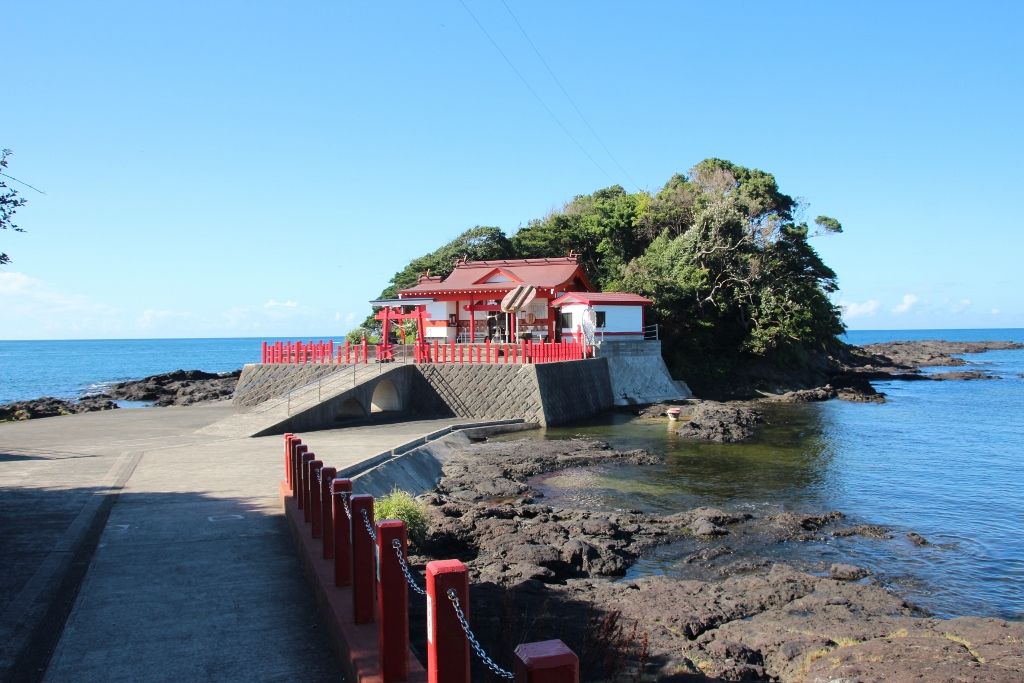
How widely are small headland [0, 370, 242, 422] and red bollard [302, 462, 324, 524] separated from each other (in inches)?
1078

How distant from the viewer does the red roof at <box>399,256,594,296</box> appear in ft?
119

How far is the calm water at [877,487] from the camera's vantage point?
11.8 m

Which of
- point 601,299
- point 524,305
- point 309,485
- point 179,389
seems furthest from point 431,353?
point 179,389

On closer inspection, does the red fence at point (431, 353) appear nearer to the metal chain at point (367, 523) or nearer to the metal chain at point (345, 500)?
the metal chain at point (345, 500)

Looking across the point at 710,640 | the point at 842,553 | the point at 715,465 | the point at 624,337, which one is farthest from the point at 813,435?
the point at 710,640

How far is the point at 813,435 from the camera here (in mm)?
26797

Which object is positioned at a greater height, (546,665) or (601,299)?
(601,299)

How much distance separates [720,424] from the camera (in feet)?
85.6

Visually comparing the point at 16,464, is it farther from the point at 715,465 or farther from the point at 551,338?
the point at 551,338

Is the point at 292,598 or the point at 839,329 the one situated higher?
the point at 839,329

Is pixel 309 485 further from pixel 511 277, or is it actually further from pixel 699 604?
pixel 511 277

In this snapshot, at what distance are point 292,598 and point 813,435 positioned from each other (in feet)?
76.1

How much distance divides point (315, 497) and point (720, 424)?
65.7 ft

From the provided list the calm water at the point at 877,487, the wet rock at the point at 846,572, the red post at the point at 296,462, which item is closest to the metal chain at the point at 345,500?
the red post at the point at 296,462
